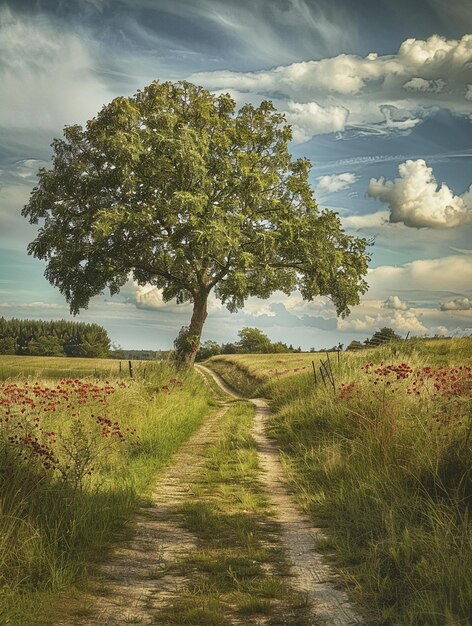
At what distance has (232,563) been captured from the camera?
5.75 meters

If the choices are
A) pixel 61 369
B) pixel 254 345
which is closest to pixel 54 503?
pixel 61 369

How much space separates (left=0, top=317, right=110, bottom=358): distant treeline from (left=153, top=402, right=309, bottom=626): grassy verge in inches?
3378

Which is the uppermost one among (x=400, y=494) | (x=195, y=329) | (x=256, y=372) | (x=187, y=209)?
(x=187, y=209)

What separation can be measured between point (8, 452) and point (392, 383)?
337 inches

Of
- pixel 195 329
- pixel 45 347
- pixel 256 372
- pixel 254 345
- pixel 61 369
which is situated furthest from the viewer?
pixel 45 347

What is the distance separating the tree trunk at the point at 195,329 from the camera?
88.8 feet

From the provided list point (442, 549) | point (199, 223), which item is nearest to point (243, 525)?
point (442, 549)

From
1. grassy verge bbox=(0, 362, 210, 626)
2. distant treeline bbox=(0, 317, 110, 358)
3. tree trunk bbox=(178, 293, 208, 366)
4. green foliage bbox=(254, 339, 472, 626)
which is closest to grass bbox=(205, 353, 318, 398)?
tree trunk bbox=(178, 293, 208, 366)

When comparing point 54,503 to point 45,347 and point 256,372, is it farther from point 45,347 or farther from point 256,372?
point 45,347

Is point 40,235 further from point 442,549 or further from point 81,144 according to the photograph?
point 442,549

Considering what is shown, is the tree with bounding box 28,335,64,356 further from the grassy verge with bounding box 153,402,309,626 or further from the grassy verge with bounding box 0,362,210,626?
the grassy verge with bounding box 153,402,309,626

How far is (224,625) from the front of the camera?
173 inches

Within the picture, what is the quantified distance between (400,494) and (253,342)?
7127 cm

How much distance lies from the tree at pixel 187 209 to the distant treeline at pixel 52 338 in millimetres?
68448
